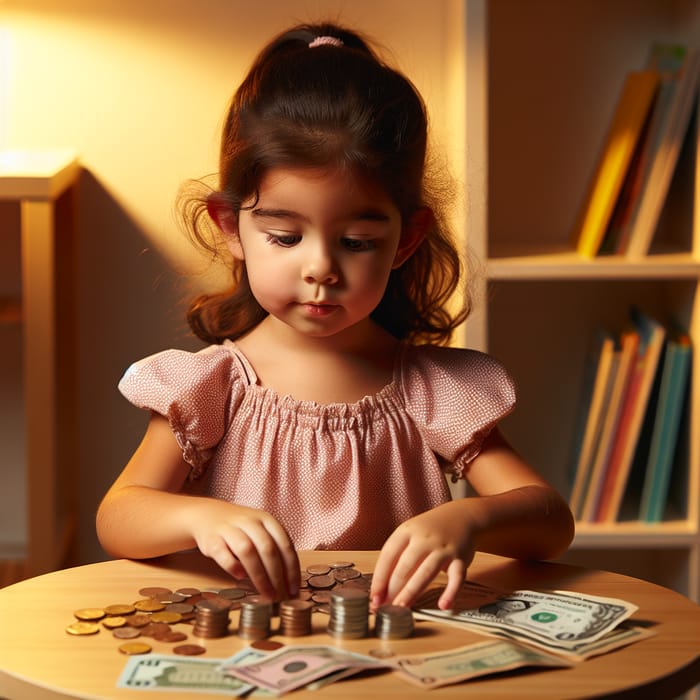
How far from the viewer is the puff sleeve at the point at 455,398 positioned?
4.47 ft

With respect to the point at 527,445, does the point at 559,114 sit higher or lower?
higher

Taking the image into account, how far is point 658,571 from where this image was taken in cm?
240

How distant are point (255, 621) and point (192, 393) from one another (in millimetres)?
435

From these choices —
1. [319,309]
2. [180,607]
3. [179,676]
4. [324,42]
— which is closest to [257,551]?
[180,607]

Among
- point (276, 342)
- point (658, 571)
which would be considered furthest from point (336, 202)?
point (658, 571)

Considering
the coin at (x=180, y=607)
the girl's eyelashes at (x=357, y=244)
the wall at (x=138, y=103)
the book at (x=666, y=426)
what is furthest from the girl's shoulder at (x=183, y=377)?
the book at (x=666, y=426)

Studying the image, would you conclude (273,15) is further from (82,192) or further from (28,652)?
(28,652)

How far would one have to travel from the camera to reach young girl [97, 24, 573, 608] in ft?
3.97

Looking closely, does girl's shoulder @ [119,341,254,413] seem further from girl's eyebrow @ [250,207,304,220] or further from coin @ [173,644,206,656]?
coin @ [173,644,206,656]

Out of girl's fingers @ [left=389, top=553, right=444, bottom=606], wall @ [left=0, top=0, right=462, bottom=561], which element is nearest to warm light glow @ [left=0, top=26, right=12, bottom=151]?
wall @ [left=0, top=0, right=462, bottom=561]

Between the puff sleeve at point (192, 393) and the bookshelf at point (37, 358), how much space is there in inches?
22.6

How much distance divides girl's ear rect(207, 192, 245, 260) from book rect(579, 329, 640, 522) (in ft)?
3.05

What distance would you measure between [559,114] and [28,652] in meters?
1.66

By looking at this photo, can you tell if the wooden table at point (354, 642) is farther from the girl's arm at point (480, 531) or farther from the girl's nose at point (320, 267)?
the girl's nose at point (320, 267)
